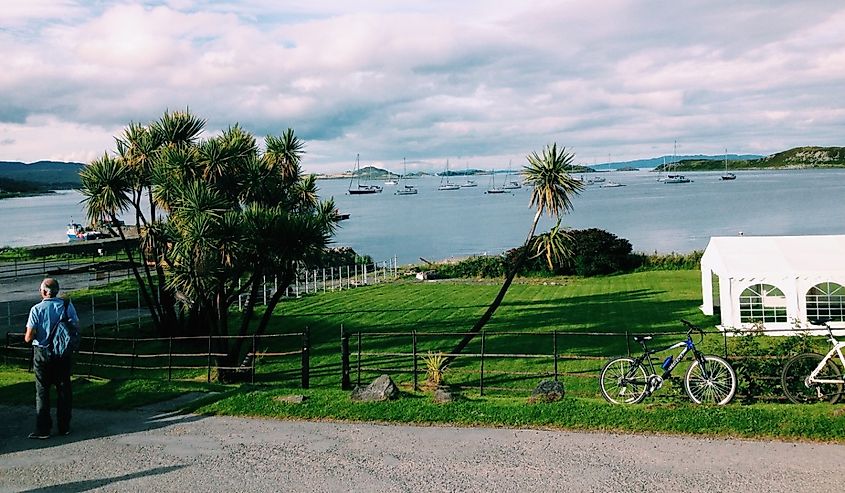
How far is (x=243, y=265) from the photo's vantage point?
18.2m

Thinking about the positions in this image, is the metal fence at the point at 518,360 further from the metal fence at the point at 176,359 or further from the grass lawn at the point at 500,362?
the metal fence at the point at 176,359

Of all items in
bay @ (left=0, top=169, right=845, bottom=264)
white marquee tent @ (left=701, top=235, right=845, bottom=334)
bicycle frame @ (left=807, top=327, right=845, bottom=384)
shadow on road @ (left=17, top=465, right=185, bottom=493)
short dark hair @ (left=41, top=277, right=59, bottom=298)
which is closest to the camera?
shadow on road @ (left=17, top=465, right=185, bottom=493)

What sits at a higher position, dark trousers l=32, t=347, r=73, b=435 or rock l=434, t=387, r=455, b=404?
dark trousers l=32, t=347, r=73, b=435

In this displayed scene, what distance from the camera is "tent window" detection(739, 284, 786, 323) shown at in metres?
20.8

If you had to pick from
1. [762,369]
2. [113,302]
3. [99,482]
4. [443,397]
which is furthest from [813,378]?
[113,302]

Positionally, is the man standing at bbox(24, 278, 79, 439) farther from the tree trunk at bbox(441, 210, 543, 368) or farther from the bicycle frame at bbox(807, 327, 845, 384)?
the bicycle frame at bbox(807, 327, 845, 384)

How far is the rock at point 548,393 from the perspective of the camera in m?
10.0

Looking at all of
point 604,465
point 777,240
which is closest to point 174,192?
point 604,465

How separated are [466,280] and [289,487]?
32980 mm

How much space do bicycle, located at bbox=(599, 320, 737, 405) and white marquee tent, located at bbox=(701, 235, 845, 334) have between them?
1091 cm

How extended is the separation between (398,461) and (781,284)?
1541cm

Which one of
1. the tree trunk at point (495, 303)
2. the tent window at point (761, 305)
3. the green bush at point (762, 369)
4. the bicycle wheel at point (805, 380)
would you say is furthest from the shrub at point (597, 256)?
the bicycle wheel at point (805, 380)

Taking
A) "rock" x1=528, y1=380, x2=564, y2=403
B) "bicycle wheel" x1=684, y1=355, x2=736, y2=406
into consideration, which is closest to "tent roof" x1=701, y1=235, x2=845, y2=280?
"bicycle wheel" x1=684, y1=355, x2=736, y2=406

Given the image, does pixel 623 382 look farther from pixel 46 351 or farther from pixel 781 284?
pixel 781 284
